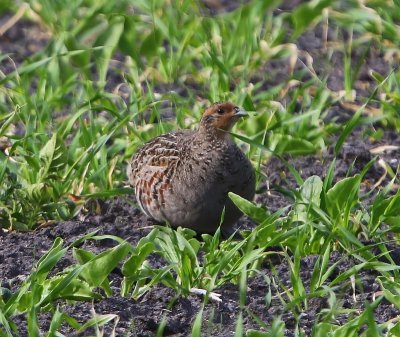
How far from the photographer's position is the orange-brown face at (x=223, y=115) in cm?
563

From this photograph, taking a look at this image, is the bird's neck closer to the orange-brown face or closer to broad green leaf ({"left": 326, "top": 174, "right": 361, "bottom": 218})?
the orange-brown face

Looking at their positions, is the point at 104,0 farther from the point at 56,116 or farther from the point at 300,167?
the point at 300,167

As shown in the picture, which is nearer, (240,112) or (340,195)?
(340,195)

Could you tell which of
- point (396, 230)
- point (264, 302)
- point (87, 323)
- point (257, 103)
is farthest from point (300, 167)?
point (87, 323)

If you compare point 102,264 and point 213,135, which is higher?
point 102,264

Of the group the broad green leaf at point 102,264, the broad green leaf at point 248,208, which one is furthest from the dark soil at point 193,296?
the broad green leaf at point 248,208

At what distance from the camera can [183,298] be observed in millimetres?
4656

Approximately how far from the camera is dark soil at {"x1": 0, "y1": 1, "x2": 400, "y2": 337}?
14.6ft

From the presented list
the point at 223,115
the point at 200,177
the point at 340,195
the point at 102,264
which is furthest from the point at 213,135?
the point at 102,264

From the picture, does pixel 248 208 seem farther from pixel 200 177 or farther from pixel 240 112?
pixel 240 112

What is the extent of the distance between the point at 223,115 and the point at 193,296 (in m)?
1.22

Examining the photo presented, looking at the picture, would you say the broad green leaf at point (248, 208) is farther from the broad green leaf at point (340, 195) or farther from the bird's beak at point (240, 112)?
the bird's beak at point (240, 112)

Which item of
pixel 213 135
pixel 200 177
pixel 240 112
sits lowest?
pixel 200 177

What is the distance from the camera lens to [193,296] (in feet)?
15.4
